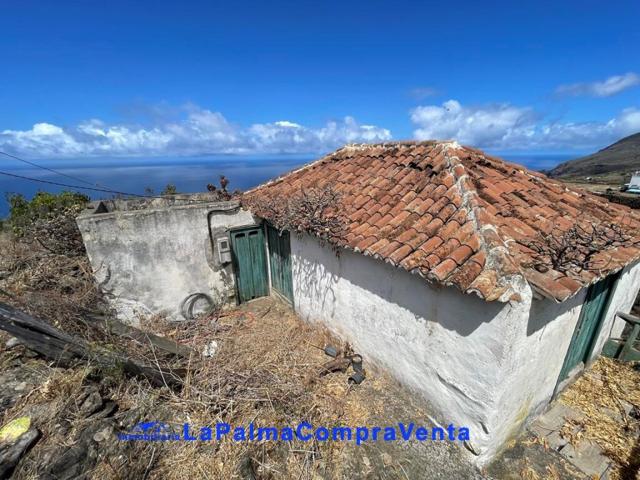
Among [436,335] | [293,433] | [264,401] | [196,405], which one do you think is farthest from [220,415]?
[436,335]

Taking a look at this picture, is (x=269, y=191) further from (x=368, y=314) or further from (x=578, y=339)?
(x=578, y=339)

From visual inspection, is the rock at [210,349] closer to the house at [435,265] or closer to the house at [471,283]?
the house at [435,265]

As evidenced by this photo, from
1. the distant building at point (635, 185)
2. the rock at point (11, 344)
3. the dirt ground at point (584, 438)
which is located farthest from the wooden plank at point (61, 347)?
the distant building at point (635, 185)

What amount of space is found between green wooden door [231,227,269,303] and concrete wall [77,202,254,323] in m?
0.30

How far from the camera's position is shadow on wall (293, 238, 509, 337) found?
12.6ft

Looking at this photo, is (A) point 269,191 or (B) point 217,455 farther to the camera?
(A) point 269,191

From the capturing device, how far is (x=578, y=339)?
16.8 feet

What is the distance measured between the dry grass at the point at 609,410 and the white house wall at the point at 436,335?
1.57 metres

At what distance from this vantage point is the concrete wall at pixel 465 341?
143 inches

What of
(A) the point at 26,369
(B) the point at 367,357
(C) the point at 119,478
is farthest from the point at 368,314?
(A) the point at 26,369

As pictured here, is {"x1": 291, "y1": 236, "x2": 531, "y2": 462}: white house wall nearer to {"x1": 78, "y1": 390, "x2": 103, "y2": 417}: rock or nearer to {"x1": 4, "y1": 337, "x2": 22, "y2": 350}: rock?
{"x1": 78, "y1": 390, "x2": 103, "y2": 417}: rock

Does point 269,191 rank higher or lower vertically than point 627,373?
higher

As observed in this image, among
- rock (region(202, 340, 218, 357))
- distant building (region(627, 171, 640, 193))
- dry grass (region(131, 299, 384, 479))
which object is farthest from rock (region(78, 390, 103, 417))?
distant building (region(627, 171, 640, 193))

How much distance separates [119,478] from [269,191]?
6.82 metres
